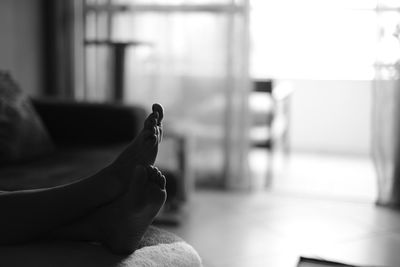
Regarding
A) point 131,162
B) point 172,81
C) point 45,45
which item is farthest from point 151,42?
point 131,162

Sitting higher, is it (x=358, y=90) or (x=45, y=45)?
(x=45, y=45)

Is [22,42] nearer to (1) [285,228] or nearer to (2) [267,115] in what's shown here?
(2) [267,115]

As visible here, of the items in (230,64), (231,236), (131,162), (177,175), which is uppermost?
(230,64)

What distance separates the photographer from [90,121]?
2684 mm

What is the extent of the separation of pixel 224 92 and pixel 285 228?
3.62ft

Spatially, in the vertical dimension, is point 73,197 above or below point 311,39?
below


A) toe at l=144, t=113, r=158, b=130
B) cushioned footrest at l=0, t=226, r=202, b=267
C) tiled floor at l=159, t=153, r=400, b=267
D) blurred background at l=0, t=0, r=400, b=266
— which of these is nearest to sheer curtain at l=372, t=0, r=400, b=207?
blurred background at l=0, t=0, r=400, b=266

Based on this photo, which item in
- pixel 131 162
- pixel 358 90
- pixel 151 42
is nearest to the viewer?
pixel 131 162

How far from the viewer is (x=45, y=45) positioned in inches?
146

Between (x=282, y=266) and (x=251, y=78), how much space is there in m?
1.52

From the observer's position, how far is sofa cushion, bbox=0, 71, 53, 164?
2.23 metres

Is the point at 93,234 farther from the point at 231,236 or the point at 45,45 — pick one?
the point at 45,45

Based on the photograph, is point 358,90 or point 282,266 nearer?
point 282,266

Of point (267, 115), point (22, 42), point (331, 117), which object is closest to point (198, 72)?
point (267, 115)
